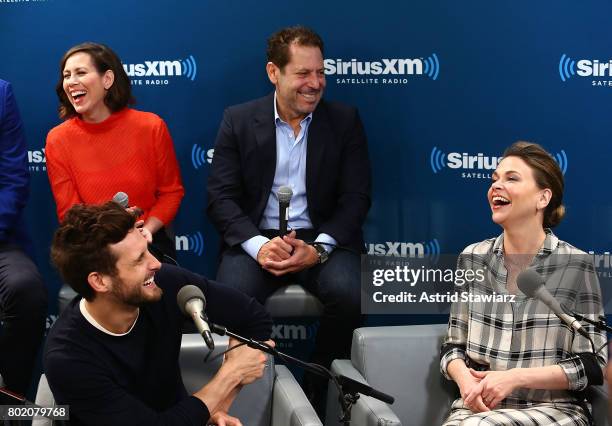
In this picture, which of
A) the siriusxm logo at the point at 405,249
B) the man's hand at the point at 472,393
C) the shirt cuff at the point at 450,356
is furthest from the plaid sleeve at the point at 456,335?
the siriusxm logo at the point at 405,249

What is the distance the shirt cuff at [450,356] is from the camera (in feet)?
11.1

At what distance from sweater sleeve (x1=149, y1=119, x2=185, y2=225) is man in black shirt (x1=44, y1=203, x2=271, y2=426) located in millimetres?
1378

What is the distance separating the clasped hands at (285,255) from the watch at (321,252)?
2.6 inches

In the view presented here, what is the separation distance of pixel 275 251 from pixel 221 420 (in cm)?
122

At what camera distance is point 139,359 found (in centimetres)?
298

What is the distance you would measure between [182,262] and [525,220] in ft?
7.62

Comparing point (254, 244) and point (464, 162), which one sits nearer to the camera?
point (254, 244)

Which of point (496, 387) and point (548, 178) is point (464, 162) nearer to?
point (548, 178)

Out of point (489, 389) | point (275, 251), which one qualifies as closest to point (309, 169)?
point (275, 251)

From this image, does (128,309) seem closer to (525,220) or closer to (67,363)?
(67,363)

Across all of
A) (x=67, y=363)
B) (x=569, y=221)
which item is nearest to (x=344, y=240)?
(x=569, y=221)

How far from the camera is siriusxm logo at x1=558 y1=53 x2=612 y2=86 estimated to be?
457 centimetres

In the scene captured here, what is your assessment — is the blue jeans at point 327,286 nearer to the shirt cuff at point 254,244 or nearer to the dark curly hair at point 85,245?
the shirt cuff at point 254,244

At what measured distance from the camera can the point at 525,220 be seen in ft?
11.2
